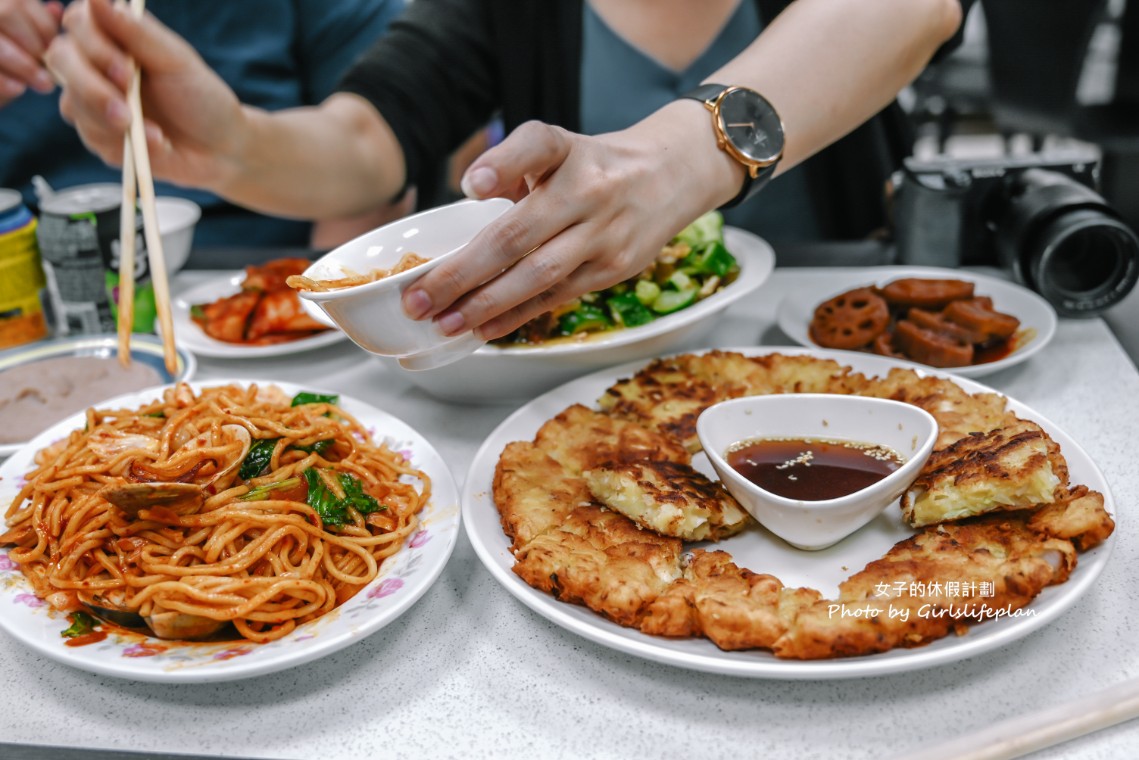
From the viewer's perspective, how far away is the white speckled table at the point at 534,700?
3.72 ft

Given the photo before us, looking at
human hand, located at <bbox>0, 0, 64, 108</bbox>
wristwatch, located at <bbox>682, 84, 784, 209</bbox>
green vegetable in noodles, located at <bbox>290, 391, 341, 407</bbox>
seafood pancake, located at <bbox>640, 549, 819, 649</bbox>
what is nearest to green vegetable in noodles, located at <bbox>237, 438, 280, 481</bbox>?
green vegetable in noodles, located at <bbox>290, 391, 341, 407</bbox>

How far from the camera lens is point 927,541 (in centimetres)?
130

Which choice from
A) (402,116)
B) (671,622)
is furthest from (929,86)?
(671,622)

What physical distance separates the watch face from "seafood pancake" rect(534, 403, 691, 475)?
0.56 meters

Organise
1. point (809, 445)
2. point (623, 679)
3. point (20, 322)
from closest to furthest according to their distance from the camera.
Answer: point (623, 679) → point (809, 445) → point (20, 322)

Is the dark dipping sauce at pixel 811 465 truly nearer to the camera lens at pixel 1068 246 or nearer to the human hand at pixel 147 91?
the camera lens at pixel 1068 246

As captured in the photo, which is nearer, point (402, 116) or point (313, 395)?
point (313, 395)

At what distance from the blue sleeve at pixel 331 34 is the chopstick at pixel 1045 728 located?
10.8ft

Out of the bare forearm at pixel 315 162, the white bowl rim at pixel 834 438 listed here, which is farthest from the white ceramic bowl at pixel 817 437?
the bare forearm at pixel 315 162

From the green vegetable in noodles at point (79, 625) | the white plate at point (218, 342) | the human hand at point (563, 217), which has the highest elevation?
the human hand at point (563, 217)

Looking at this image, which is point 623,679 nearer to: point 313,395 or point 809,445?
point 809,445

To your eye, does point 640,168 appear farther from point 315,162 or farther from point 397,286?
point 315,162

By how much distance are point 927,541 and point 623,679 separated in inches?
19.3

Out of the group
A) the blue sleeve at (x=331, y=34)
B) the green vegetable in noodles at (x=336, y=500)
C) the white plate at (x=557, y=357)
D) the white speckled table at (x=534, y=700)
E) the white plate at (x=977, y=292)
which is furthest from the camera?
the blue sleeve at (x=331, y=34)
